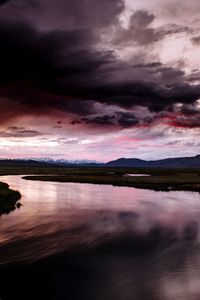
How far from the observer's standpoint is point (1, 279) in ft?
61.8

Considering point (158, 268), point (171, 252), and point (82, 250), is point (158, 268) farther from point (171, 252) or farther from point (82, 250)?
point (82, 250)

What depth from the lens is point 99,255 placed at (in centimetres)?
2392

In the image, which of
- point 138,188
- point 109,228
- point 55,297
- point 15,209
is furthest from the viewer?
point 138,188

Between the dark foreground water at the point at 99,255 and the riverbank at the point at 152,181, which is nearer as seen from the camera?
the dark foreground water at the point at 99,255

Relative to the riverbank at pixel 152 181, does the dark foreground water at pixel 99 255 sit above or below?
below

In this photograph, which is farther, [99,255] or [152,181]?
[152,181]

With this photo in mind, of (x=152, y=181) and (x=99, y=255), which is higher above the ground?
(x=152, y=181)

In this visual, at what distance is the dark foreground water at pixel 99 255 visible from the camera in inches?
699

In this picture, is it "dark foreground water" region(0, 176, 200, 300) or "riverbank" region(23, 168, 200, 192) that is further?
"riverbank" region(23, 168, 200, 192)

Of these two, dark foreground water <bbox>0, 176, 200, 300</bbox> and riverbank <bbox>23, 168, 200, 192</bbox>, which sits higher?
riverbank <bbox>23, 168, 200, 192</bbox>

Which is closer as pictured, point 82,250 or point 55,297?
point 55,297

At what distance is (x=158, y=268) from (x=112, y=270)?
10.0 ft

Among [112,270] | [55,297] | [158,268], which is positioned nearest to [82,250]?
[112,270]

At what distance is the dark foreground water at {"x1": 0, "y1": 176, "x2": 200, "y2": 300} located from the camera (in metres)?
17.8
